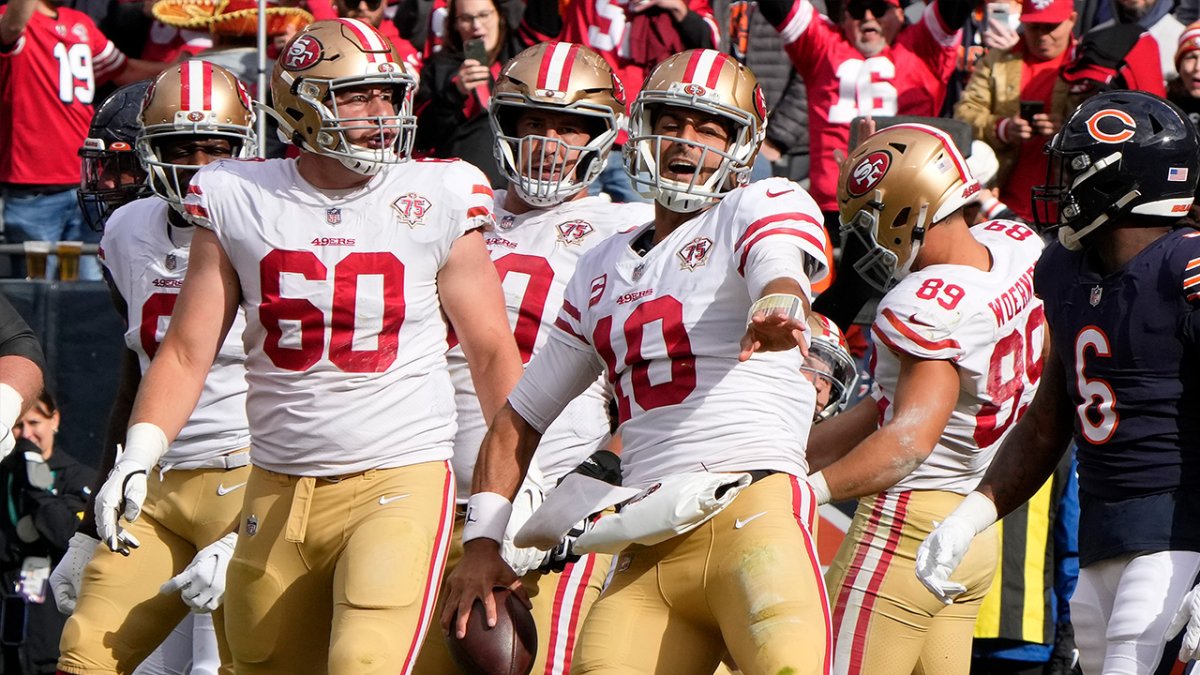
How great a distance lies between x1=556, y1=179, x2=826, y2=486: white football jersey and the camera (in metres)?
3.85

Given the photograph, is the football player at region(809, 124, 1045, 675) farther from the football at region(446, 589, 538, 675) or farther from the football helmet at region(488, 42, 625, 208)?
Answer: the football at region(446, 589, 538, 675)

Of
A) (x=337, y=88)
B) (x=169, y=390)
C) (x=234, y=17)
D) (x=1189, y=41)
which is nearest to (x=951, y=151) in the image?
(x=337, y=88)

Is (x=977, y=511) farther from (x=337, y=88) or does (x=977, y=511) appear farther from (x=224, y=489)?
(x=224, y=489)

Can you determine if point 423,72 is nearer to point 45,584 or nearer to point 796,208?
point 45,584

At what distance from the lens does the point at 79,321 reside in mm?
8289

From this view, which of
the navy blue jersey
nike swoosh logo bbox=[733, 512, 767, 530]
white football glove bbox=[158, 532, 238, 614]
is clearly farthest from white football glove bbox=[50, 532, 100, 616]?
the navy blue jersey

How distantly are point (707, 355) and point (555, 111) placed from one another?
151cm

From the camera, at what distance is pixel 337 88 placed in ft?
15.0

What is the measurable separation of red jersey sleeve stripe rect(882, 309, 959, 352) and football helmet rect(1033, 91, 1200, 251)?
0.36m

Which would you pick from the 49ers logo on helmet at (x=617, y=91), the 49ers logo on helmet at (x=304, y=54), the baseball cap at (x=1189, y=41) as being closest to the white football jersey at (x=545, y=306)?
the 49ers logo on helmet at (x=617, y=91)

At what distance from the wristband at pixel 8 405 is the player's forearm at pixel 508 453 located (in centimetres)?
123

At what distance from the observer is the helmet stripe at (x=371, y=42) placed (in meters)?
4.66

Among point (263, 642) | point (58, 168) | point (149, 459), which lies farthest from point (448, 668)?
point (58, 168)

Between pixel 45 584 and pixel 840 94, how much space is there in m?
3.92
